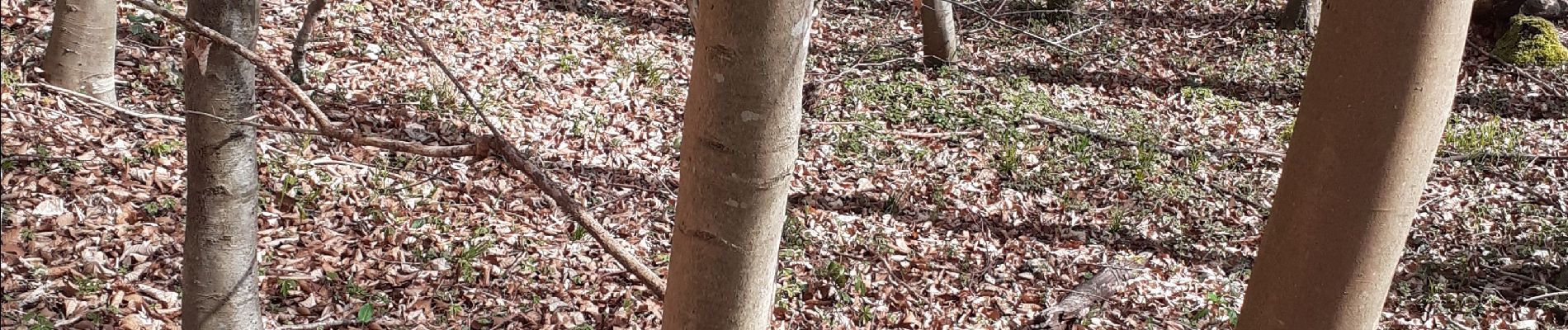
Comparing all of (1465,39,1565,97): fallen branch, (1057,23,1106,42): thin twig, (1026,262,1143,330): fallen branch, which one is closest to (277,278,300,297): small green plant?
(1026,262,1143,330): fallen branch

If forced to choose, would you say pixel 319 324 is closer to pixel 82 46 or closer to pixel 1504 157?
pixel 82 46

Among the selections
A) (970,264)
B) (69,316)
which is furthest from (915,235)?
(69,316)

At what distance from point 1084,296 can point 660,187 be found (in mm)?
2655

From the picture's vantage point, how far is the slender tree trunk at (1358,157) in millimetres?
2418

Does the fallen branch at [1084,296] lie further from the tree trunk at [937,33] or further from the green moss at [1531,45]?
the green moss at [1531,45]

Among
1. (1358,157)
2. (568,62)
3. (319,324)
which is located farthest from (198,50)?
(568,62)

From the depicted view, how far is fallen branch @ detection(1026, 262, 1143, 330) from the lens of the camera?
18.6ft

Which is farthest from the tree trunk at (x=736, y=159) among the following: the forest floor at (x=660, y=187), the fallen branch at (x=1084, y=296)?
the fallen branch at (x=1084, y=296)

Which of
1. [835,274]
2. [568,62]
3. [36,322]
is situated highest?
[568,62]

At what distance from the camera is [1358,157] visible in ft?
8.35

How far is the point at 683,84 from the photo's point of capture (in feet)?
27.3

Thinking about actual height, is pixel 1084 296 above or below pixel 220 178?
below

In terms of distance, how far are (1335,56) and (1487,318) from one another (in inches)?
182

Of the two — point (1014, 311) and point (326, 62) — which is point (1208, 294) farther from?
point (326, 62)
